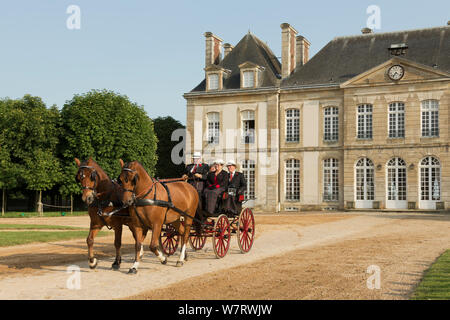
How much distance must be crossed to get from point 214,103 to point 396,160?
37.2 feet

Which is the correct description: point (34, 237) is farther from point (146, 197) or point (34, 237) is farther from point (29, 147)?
point (29, 147)

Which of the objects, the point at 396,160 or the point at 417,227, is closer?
the point at 417,227

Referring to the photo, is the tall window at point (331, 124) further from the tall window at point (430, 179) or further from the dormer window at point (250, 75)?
the tall window at point (430, 179)

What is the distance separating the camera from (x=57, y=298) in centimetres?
606

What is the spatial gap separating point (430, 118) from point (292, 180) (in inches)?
326

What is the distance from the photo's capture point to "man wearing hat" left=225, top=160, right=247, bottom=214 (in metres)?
10.2

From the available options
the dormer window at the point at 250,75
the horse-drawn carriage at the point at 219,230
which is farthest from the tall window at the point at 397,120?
the horse-drawn carriage at the point at 219,230

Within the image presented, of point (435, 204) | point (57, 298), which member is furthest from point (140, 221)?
point (435, 204)

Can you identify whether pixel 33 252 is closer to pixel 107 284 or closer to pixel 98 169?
pixel 98 169

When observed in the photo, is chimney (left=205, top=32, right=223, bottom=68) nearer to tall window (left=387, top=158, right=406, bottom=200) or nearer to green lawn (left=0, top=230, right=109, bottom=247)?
tall window (left=387, top=158, right=406, bottom=200)

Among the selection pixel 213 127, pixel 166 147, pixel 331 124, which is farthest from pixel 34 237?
pixel 166 147

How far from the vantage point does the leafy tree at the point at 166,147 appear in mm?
44344

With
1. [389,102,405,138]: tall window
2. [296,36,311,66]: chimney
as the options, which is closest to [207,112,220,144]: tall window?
[296,36,311,66]: chimney

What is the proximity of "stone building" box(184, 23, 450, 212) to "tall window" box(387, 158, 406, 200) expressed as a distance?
53mm
